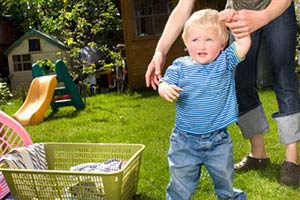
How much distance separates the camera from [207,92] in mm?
1840

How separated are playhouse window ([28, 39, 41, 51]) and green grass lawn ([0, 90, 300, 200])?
6.18 feet

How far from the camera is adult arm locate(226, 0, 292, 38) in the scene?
179 cm

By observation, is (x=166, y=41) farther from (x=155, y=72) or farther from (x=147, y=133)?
(x=147, y=133)

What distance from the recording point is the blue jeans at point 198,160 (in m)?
1.84

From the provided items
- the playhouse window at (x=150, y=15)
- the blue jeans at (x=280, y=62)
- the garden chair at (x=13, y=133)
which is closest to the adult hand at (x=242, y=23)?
the blue jeans at (x=280, y=62)

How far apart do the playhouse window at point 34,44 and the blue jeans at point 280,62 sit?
686 centimetres

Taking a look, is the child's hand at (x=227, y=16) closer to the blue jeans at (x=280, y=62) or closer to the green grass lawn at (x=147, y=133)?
the blue jeans at (x=280, y=62)

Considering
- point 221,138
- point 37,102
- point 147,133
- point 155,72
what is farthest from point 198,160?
point 37,102

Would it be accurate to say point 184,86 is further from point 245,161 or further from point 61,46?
point 61,46

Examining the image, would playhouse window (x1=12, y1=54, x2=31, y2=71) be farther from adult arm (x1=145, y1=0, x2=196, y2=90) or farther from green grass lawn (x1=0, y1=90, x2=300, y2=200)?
adult arm (x1=145, y1=0, x2=196, y2=90)

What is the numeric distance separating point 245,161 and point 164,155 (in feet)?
1.91

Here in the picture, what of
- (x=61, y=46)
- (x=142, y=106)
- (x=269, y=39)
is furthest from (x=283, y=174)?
(x=61, y=46)

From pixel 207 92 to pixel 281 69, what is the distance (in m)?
0.75

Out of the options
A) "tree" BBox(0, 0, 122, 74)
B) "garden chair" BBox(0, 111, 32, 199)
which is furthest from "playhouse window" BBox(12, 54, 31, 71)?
"garden chair" BBox(0, 111, 32, 199)
